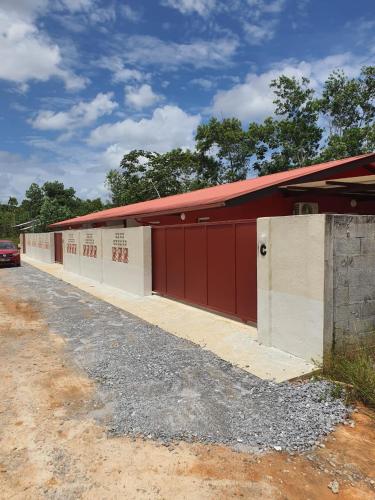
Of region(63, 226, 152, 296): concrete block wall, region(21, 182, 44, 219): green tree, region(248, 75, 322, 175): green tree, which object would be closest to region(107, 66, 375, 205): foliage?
region(248, 75, 322, 175): green tree

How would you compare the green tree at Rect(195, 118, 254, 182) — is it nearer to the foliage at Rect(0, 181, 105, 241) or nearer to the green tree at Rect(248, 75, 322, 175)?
the green tree at Rect(248, 75, 322, 175)

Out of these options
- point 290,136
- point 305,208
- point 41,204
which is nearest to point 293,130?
point 290,136

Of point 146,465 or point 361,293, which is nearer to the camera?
point 146,465

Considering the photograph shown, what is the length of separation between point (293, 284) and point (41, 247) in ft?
86.6

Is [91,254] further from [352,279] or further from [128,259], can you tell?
[352,279]

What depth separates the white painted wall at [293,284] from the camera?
5422 millimetres

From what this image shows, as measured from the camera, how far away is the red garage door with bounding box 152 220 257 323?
7852mm

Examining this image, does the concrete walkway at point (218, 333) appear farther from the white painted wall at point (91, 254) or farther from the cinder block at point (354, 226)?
the white painted wall at point (91, 254)

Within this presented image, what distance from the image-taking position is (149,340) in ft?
23.4

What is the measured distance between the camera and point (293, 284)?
231 inches

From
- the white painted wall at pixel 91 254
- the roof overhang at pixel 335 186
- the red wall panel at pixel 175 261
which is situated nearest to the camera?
the roof overhang at pixel 335 186

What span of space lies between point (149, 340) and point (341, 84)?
962 inches

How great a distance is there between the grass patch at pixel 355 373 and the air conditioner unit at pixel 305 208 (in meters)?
6.98

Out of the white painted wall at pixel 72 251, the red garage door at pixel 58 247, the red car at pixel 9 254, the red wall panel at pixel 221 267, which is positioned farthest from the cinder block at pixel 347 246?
the red garage door at pixel 58 247
